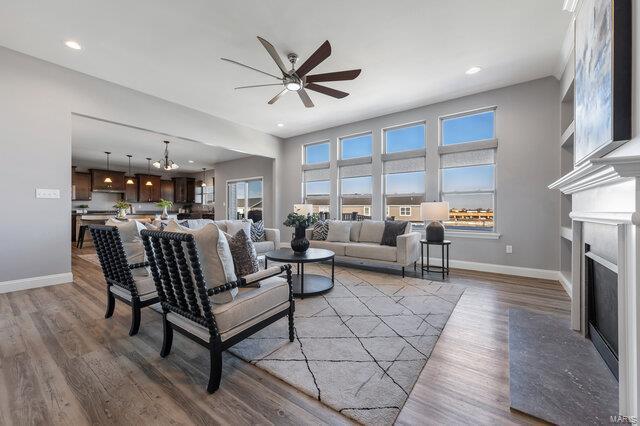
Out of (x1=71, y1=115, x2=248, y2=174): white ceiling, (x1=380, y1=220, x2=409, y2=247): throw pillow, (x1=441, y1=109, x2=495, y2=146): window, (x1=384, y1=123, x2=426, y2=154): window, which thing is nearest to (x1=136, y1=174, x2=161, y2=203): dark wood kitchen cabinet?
(x1=71, y1=115, x2=248, y2=174): white ceiling

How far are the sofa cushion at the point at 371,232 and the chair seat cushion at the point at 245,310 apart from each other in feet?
9.87

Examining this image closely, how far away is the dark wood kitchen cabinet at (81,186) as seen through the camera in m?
8.54

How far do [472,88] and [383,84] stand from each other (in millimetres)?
1512

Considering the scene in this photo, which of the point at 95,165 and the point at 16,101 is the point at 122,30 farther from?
the point at 95,165

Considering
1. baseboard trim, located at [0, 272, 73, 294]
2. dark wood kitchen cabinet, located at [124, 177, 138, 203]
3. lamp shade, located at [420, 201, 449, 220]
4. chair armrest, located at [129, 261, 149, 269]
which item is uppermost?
dark wood kitchen cabinet, located at [124, 177, 138, 203]

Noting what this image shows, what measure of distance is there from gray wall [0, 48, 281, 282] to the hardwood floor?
1.25m

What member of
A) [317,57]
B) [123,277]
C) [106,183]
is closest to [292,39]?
[317,57]

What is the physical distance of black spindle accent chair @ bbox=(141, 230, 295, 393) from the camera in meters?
1.50

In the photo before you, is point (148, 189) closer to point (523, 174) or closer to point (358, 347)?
point (358, 347)

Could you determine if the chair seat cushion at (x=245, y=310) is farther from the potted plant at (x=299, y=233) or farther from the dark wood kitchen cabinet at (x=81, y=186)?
the dark wood kitchen cabinet at (x=81, y=186)

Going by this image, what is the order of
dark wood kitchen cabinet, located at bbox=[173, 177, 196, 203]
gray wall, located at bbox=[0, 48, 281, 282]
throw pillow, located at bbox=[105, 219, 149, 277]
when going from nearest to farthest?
throw pillow, located at bbox=[105, 219, 149, 277]
gray wall, located at bbox=[0, 48, 281, 282]
dark wood kitchen cabinet, located at bbox=[173, 177, 196, 203]

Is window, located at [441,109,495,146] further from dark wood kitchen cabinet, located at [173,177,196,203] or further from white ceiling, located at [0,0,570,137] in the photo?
dark wood kitchen cabinet, located at [173,177,196,203]

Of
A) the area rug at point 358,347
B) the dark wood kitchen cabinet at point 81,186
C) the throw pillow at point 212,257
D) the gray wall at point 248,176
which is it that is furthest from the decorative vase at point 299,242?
the dark wood kitchen cabinet at point 81,186

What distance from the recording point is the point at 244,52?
3.26 m
